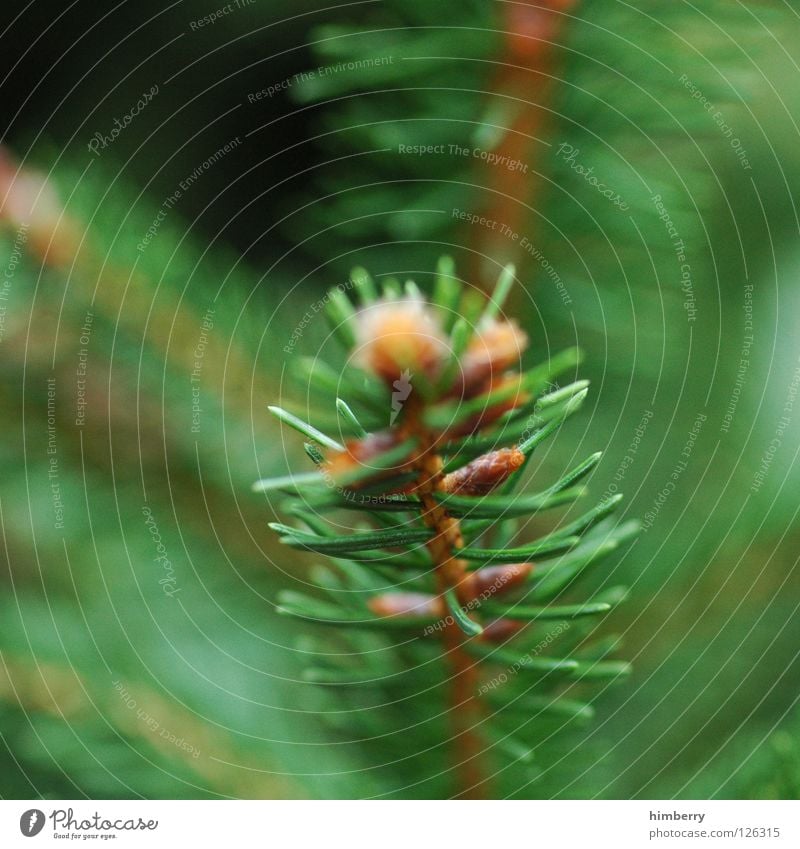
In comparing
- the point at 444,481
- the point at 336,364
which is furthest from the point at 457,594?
the point at 336,364

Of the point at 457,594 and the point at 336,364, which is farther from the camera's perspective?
the point at 336,364

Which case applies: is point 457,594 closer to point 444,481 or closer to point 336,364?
point 444,481

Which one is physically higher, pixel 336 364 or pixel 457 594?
pixel 336 364

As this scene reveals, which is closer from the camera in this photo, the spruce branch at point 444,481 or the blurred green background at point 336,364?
the spruce branch at point 444,481
